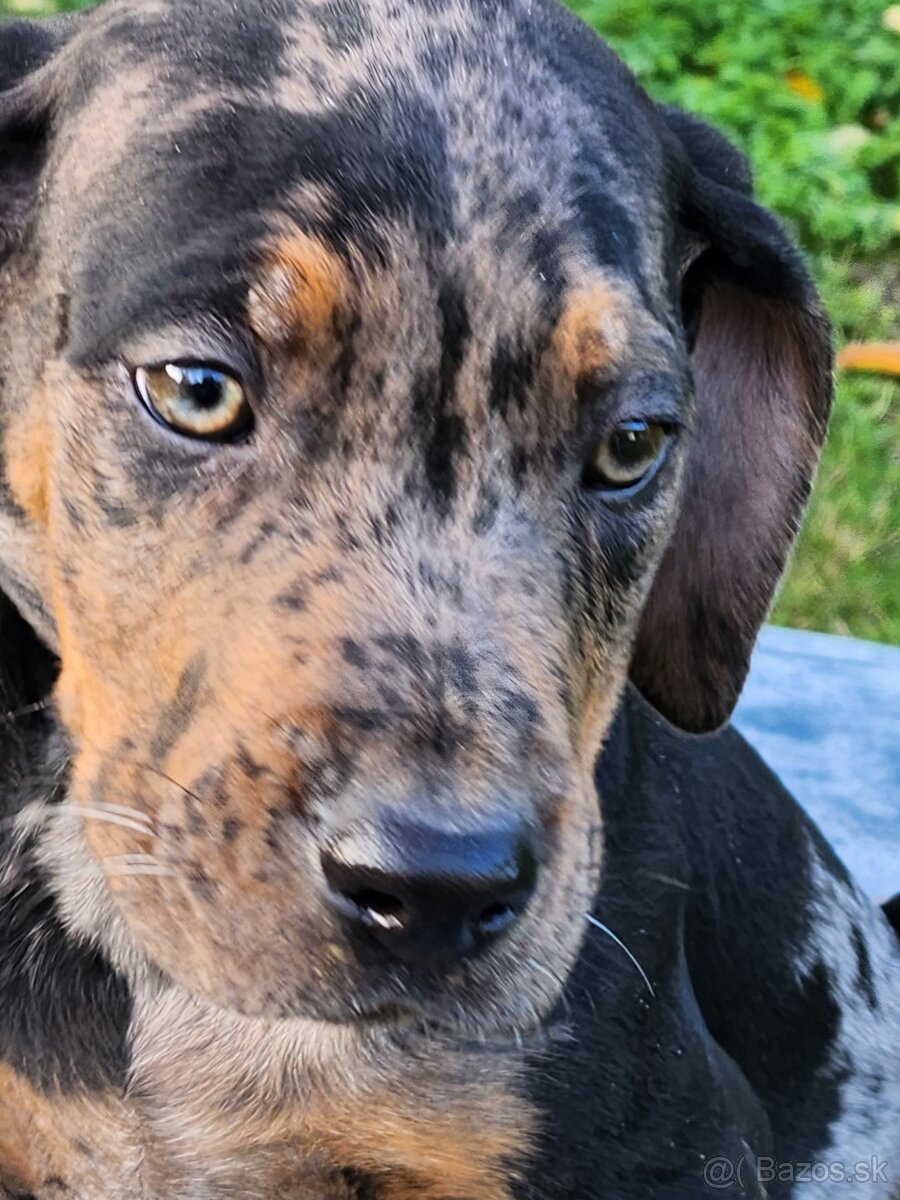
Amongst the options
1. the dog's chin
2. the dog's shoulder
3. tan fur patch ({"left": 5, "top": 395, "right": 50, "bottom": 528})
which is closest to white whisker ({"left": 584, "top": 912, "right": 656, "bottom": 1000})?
the dog's shoulder

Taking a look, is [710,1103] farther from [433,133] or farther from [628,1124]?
[433,133]

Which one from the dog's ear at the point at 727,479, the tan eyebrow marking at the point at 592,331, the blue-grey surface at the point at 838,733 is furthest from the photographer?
the blue-grey surface at the point at 838,733

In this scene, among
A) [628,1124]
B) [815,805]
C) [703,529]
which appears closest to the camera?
[628,1124]

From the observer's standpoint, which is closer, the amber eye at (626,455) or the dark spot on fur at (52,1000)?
the amber eye at (626,455)

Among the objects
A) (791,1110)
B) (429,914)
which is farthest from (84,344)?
(791,1110)

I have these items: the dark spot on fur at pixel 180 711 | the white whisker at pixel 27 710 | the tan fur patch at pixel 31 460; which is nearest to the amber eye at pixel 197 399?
the tan fur patch at pixel 31 460

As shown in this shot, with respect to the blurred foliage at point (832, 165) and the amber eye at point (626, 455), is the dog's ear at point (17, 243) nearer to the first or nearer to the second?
the amber eye at point (626, 455)

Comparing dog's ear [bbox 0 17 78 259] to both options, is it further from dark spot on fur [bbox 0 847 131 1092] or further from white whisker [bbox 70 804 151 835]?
dark spot on fur [bbox 0 847 131 1092]
